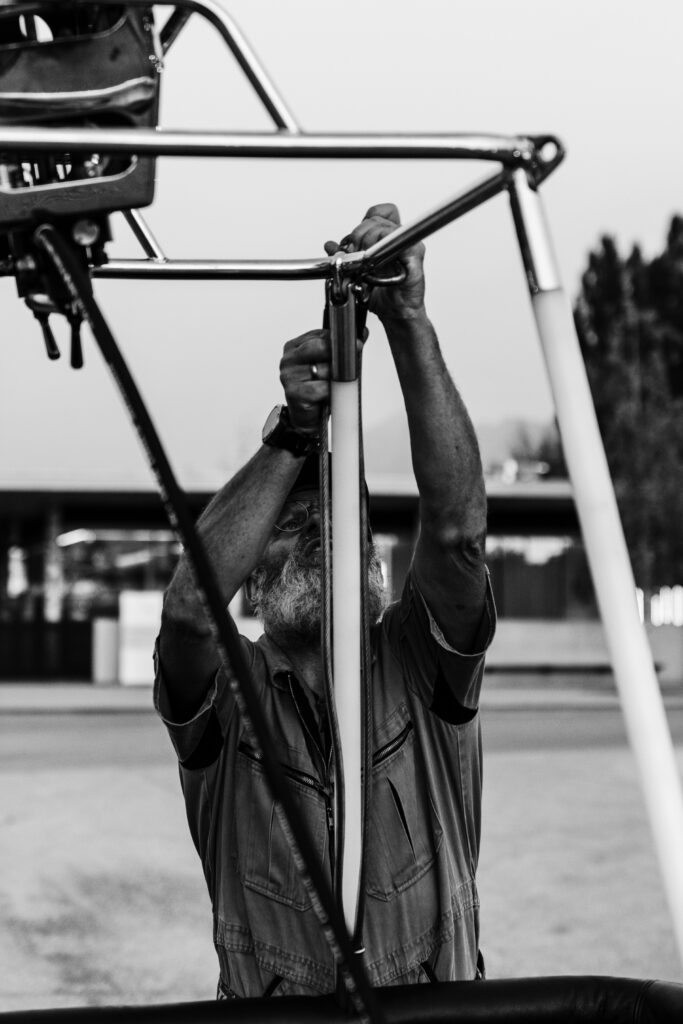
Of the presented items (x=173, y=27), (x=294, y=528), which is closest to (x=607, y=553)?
(x=173, y=27)

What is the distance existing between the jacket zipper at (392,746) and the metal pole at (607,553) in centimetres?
100

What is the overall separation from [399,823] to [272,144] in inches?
Answer: 47.2

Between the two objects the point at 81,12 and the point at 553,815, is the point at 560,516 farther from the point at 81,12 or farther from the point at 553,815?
the point at 81,12

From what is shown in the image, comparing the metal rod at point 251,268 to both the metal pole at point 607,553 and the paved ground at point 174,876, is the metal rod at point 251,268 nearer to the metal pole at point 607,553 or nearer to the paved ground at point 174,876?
the metal pole at point 607,553

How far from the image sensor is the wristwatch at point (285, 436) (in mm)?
1830

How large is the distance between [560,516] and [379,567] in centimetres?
2239

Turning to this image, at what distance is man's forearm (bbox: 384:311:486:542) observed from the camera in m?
1.71

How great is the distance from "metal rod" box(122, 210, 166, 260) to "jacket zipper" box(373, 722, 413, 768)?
2.76 feet

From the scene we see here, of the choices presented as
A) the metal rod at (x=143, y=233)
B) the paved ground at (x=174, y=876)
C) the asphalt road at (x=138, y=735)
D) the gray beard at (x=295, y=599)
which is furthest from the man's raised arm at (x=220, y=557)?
the asphalt road at (x=138, y=735)

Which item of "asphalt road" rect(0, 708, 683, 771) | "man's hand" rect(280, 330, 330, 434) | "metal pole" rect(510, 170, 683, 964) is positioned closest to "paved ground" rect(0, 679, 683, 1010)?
"asphalt road" rect(0, 708, 683, 771)

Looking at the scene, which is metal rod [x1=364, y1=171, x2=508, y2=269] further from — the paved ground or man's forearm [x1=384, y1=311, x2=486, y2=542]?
the paved ground

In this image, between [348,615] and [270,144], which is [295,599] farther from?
[270,144]

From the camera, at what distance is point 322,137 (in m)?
1.01

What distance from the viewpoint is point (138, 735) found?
13.6 metres
